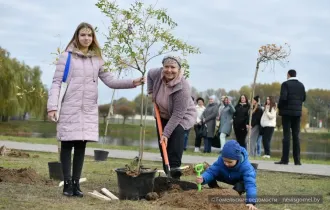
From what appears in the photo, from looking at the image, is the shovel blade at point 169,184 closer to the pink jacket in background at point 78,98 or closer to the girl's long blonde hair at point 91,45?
the pink jacket in background at point 78,98

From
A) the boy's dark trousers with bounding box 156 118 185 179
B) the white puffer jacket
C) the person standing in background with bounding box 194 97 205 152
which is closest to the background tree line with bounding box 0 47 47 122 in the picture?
the person standing in background with bounding box 194 97 205 152

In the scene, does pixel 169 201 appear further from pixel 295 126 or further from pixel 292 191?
pixel 295 126

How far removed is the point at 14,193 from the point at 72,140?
34.1 inches

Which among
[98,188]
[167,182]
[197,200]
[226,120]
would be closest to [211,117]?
[226,120]

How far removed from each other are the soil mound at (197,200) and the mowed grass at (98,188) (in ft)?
0.68

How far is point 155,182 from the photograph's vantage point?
6.29m

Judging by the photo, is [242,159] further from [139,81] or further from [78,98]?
[78,98]

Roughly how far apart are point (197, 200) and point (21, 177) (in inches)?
106

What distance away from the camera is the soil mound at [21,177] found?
23.1 ft

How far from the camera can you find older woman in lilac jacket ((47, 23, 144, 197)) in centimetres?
591

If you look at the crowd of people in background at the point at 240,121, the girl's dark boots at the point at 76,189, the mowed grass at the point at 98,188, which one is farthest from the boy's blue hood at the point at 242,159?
the crowd of people in background at the point at 240,121

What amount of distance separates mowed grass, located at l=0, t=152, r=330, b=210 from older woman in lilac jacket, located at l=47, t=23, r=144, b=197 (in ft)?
1.42

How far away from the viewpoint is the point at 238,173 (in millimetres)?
6008

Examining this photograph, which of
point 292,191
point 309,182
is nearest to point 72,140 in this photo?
point 292,191
